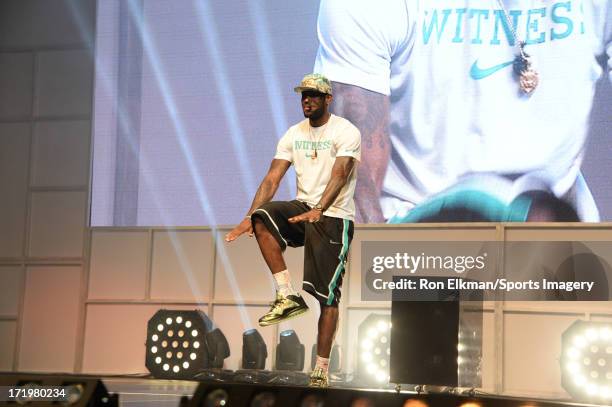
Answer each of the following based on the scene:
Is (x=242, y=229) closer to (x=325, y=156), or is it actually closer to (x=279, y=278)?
(x=279, y=278)

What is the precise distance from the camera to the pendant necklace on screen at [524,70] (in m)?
6.68

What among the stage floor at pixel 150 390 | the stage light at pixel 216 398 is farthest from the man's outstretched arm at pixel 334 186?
the stage light at pixel 216 398

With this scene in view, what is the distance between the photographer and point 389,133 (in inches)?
274

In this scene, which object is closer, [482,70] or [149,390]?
[149,390]

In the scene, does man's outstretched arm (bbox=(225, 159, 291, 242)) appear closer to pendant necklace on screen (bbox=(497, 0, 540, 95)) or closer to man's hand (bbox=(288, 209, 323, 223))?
man's hand (bbox=(288, 209, 323, 223))

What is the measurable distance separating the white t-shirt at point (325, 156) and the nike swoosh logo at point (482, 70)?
2562mm

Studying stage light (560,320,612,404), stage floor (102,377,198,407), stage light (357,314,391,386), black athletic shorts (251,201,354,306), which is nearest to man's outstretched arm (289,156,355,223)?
black athletic shorts (251,201,354,306)

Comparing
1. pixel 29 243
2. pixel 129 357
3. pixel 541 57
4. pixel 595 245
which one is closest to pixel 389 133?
pixel 541 57

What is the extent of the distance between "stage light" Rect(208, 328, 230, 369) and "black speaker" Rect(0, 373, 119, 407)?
368 cm

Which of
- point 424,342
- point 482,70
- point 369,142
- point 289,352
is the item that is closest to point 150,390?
point 289,352

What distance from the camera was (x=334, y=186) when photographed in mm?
4309

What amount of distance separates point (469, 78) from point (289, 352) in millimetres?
2350

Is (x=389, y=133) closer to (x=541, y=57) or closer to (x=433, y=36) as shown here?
(x=433, y=36)

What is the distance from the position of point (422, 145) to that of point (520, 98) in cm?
76
